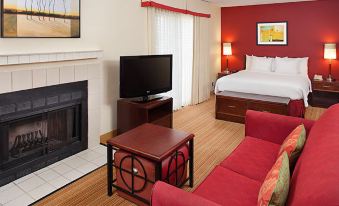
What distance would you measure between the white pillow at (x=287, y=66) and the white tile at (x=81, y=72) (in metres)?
4.34

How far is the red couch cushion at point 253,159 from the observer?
2014 mm

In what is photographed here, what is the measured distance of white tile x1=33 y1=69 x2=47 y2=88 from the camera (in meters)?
2.70

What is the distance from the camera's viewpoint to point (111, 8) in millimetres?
3551

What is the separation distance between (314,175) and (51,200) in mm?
2122

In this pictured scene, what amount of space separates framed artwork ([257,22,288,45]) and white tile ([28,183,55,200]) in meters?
5.73

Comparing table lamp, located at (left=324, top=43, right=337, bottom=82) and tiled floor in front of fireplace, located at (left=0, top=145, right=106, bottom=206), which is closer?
tiled floor in front of fireplace, located at (left=0, top=145, right=106, bottom=206)

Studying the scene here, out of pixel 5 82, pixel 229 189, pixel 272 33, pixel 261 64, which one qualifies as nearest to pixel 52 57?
pixel 5 82

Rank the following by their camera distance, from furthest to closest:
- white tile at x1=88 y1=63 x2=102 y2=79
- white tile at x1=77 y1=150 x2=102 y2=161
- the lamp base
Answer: the lamp base, white tile at x1=88 y1=63 x2=102 y2=79, white tile at x1=77 y1=150 x2=102 y2=161

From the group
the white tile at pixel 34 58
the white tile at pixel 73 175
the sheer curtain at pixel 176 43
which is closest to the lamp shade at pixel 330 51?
the sheer curtain at pixel 176 43

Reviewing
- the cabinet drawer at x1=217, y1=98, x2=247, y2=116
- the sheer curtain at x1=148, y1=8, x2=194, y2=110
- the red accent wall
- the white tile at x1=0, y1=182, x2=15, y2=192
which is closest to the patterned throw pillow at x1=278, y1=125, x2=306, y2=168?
the white tile at x1=0, y1=182, x2=15, y2=192

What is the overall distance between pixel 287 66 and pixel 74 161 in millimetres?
4844

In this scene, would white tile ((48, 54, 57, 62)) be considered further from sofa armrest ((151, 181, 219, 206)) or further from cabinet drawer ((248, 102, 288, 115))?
cabinet drawer ((248, 102, 288, 115))

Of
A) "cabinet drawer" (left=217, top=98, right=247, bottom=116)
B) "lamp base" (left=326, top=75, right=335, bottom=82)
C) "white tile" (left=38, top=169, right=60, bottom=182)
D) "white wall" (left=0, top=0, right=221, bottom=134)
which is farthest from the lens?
"lamp base" (left=326, top=75, right=335, bottom=82)

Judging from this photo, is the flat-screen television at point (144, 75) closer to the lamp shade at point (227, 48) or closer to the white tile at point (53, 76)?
the white tile at point (53, 76)
